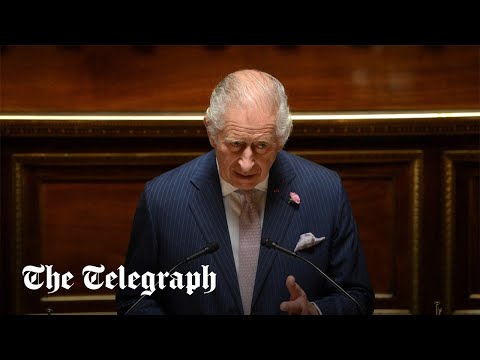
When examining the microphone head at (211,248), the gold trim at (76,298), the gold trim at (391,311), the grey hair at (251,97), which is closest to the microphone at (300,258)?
the microphone head at (211,248)

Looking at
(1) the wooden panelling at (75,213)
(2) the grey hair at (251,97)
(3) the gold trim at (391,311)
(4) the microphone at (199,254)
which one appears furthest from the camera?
(3) the gold trim at (391,311)

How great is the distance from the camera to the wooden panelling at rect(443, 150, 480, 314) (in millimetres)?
2670

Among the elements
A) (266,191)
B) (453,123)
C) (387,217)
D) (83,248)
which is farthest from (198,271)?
(453,123)

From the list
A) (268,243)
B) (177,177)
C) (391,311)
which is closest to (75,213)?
(177,177)

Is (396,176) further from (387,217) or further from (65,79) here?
(65,79)

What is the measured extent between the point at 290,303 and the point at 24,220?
117cm

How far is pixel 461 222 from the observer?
2.69 meters

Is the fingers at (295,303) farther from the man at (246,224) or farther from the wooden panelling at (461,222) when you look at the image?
the wooden panelling at (461,222)

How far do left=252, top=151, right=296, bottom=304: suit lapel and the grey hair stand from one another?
6.3 inches

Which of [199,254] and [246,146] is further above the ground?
[246,146]

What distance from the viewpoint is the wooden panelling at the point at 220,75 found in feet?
8.65

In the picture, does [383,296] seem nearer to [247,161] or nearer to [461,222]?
[461,222]

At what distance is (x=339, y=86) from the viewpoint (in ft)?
8.82

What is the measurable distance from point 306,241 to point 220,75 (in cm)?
93
